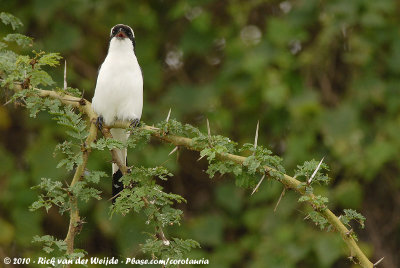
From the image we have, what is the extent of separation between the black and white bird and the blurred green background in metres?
1.06

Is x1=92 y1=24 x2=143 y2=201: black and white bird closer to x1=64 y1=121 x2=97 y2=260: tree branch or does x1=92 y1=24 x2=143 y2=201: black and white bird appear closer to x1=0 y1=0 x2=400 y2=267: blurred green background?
x1=64 y1=121 x2=97 y2=260: tree branch

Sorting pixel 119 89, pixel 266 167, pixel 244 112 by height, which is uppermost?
pixel 244 112

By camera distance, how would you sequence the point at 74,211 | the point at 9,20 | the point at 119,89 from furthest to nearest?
the point at 119,89, the point at 9,20, the point at 74,211

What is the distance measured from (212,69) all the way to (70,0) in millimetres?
1321

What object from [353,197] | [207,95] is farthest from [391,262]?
[207,95]

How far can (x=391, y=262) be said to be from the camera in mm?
4973

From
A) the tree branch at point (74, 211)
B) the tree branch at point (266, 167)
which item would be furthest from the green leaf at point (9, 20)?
the tree branch at point (74, 211)

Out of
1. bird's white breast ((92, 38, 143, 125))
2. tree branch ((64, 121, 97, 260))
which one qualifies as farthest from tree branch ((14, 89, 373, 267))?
bird's white breast ((92, 38, 143, 125))

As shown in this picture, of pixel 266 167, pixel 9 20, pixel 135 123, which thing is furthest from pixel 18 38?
pixel 266 167

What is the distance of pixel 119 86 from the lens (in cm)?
338

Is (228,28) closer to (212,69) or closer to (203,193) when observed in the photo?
(212,69)

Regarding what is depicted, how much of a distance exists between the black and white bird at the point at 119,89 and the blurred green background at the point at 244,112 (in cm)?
106

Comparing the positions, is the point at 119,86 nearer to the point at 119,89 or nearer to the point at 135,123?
the point at 119,89

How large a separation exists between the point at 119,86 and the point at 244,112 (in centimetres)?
188
